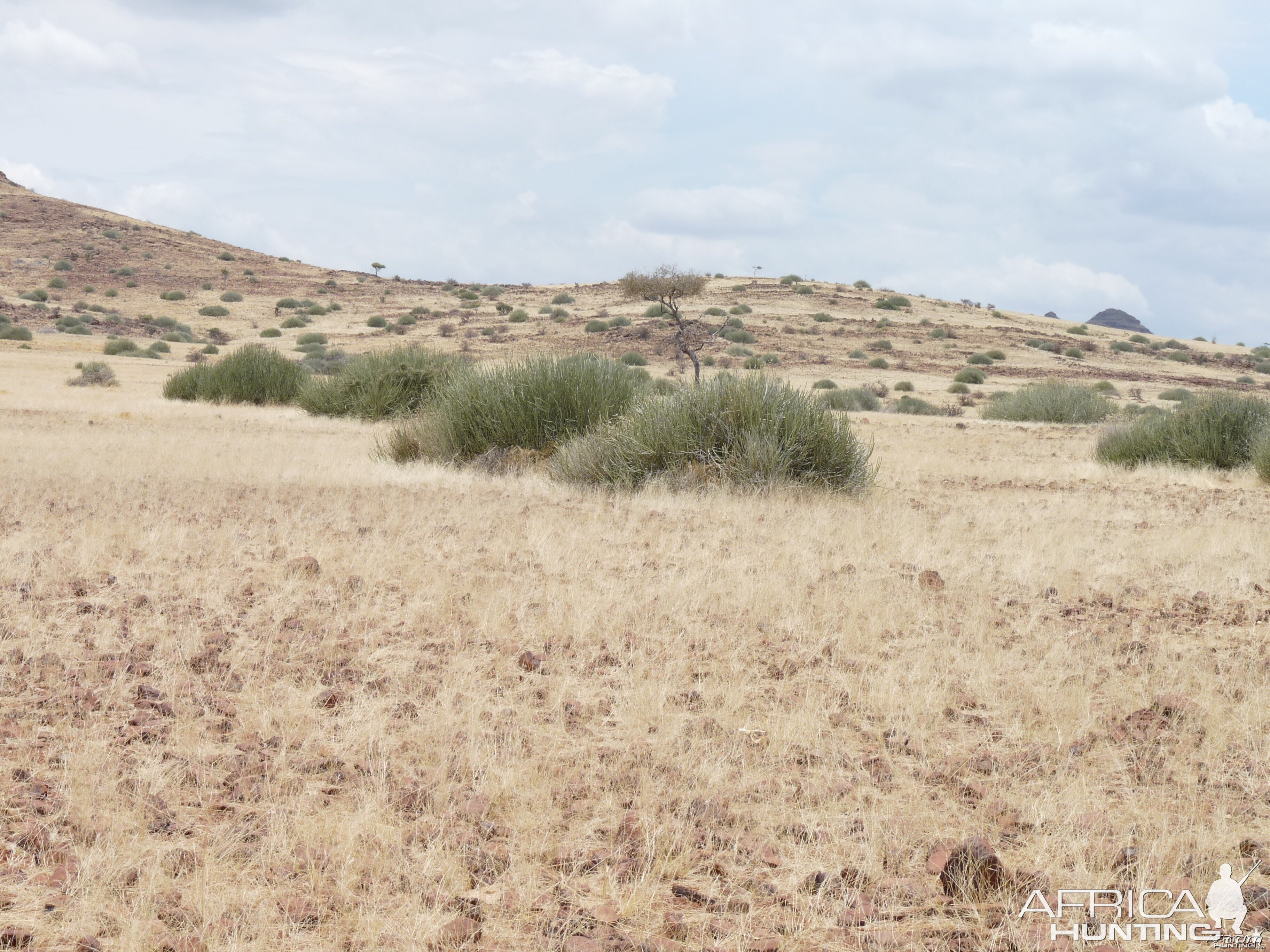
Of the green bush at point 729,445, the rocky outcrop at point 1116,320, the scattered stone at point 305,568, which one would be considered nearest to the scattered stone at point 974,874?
the scattered stone at point 305,568

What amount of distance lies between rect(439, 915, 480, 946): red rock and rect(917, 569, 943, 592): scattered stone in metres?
5.40

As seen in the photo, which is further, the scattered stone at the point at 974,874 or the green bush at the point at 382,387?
the green bush at the point at 382,387

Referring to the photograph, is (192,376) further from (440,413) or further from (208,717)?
(208,717)

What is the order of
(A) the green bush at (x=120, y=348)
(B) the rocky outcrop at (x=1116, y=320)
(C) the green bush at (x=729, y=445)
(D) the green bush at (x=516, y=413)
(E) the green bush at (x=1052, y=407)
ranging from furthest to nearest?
(B) the rocky outcrop at (x=1116, y=320), (A) the green bush at (x=120, y=348), (E) the green bush at (x=1052, y=407), (D) the green bush at (x=516, y=413), (C) the green bush at (x=729, y=445)

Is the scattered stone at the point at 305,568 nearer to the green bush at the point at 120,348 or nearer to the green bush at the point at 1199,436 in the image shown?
the green bush at the point at 1199,436

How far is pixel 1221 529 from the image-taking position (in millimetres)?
11227

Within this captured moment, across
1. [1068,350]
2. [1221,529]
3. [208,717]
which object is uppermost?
[1068,350]

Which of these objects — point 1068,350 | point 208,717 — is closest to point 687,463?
point 208,717

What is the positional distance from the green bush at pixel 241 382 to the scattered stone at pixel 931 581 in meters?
21.5

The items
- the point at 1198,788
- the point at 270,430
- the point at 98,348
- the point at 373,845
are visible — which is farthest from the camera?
the point at 98,348

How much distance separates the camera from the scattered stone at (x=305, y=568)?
8.05 m

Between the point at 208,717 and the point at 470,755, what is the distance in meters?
1.43

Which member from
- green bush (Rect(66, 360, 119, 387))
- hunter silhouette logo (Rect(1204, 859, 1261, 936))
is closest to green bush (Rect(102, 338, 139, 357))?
green bush (Rect(66, 360, 119, 387))
